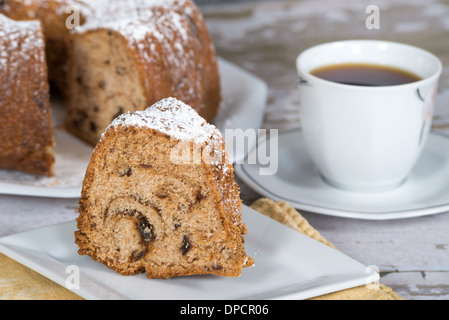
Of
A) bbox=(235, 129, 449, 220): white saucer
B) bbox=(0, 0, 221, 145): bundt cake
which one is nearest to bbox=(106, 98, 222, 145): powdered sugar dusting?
bbox=(235, 129, 449, 220): white saucer

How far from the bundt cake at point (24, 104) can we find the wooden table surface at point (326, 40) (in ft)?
0.43

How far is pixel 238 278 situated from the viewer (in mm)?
1046

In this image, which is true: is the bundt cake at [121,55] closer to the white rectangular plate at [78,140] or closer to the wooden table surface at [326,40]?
the white rectangular plate at [78,140]

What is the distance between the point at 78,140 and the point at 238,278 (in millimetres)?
891

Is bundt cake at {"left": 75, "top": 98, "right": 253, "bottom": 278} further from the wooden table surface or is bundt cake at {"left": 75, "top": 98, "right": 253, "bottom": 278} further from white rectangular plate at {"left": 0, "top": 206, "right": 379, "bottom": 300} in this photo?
the wooden table surface

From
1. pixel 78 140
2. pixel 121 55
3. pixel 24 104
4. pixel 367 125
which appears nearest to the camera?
pixel 367 125

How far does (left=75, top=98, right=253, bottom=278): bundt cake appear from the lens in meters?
1.03

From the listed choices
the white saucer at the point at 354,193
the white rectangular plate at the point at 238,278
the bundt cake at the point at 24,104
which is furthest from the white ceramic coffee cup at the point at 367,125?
the bundt cake at the point at 24,104

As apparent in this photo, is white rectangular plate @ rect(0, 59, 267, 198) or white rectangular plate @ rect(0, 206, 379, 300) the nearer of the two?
white rectangular plate @ rect(0, 206, 379, 300)

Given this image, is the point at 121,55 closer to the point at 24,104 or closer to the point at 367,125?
the point at 24,104

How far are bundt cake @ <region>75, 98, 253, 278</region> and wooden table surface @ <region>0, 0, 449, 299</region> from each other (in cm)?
30

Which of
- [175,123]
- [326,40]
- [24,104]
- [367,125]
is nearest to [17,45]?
[24,104]
